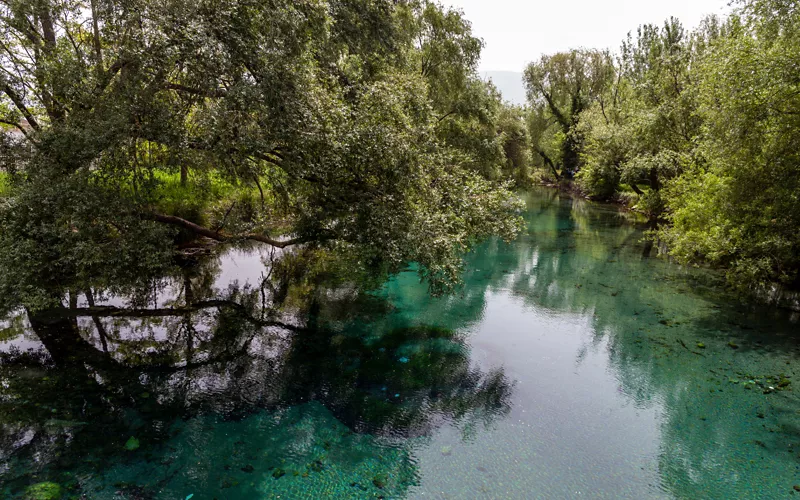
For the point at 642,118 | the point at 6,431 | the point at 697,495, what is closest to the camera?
the point at 697,495

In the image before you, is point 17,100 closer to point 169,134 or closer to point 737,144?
point 169,134

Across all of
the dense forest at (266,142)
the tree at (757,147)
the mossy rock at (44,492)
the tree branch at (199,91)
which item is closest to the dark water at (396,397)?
the mossy rock at (44,492)

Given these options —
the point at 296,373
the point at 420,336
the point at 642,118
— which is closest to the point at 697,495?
the point at 420,336

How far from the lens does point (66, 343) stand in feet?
33.8

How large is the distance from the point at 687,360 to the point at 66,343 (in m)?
14.7

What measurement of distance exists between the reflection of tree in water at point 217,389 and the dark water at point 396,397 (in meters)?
0.04

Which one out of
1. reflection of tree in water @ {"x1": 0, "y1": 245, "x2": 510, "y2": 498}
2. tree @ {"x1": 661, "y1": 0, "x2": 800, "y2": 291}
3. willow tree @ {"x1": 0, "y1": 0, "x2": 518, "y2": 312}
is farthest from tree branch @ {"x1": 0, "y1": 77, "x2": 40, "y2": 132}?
tree @ {"x1": 661, "y1": 0, "x2": 800, "y2": 291}

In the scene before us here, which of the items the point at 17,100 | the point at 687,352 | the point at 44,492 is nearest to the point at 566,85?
the point at 687,352

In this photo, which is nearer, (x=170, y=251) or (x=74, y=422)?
(x=74, y=422)

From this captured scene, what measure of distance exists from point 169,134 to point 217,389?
5.14 m

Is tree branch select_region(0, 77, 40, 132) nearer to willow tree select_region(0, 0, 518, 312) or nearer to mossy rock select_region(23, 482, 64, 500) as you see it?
willow tree select_region(0, 0, 518, 312)

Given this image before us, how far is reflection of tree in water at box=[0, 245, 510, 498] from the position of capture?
6.93 m

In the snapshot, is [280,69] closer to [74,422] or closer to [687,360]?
[74,422]

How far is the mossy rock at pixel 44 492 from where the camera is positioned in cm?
597
